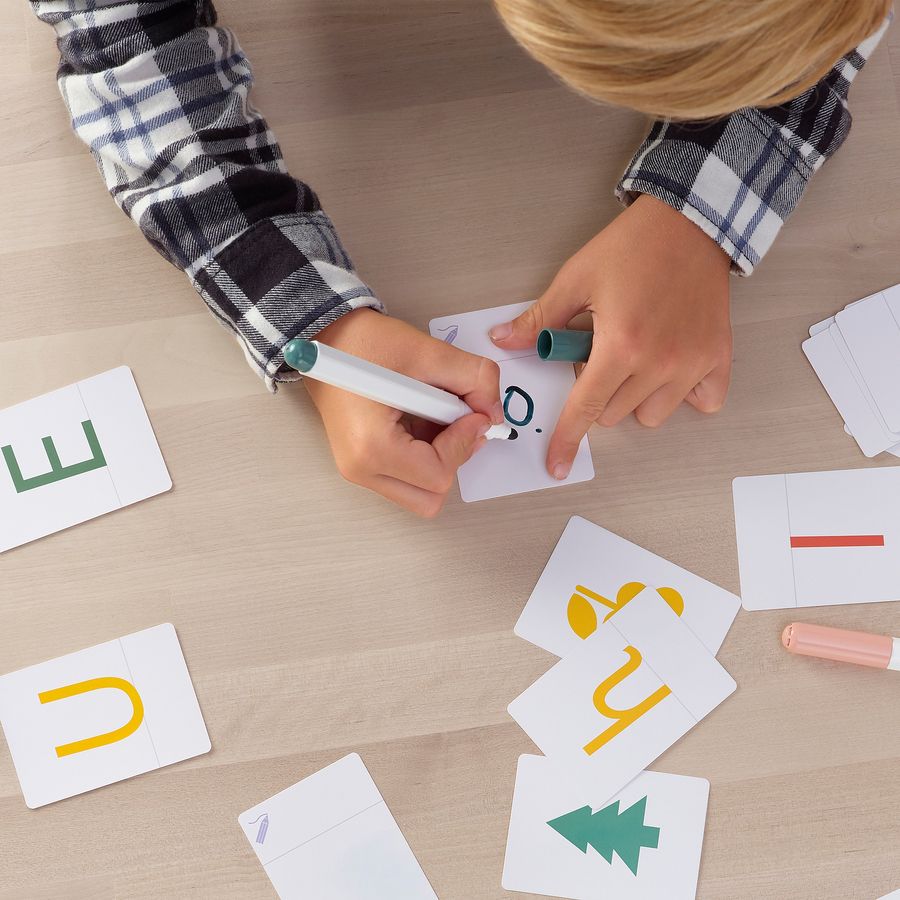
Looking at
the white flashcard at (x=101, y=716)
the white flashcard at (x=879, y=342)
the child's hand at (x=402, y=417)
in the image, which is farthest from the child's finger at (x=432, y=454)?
the white flashcard at (x=879, y=342)

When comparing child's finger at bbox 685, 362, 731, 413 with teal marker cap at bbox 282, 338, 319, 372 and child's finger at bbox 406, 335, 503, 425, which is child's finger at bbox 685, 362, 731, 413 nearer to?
child's finger at bbox 406, 335, 503, 425

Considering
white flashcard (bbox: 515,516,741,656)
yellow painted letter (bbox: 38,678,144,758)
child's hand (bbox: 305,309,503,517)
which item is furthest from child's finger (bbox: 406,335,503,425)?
yellow painted letter (bbox: 38,678,144,758)

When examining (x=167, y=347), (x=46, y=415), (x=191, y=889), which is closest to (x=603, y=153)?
(x=167, y=347)

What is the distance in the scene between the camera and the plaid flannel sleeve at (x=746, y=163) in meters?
0.74

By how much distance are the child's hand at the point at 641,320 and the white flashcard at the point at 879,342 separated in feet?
0.37

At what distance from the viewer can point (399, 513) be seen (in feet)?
2.45

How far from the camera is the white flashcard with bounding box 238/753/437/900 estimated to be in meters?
0.69

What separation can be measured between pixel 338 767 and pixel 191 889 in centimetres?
14

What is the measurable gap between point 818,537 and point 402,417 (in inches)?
14.0

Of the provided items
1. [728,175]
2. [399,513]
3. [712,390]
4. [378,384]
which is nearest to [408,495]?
[399,513]

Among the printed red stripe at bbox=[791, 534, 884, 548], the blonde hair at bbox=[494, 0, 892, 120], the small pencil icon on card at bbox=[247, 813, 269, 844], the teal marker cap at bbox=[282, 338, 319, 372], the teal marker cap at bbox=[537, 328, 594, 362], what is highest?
the blonde hair at bbox=[494, 0, 892, 120]

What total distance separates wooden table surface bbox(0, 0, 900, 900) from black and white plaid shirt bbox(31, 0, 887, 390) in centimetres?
6

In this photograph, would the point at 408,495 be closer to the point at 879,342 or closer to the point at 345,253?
the point at 345,253

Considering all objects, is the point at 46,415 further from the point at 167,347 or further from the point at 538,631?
the point at 538,631
